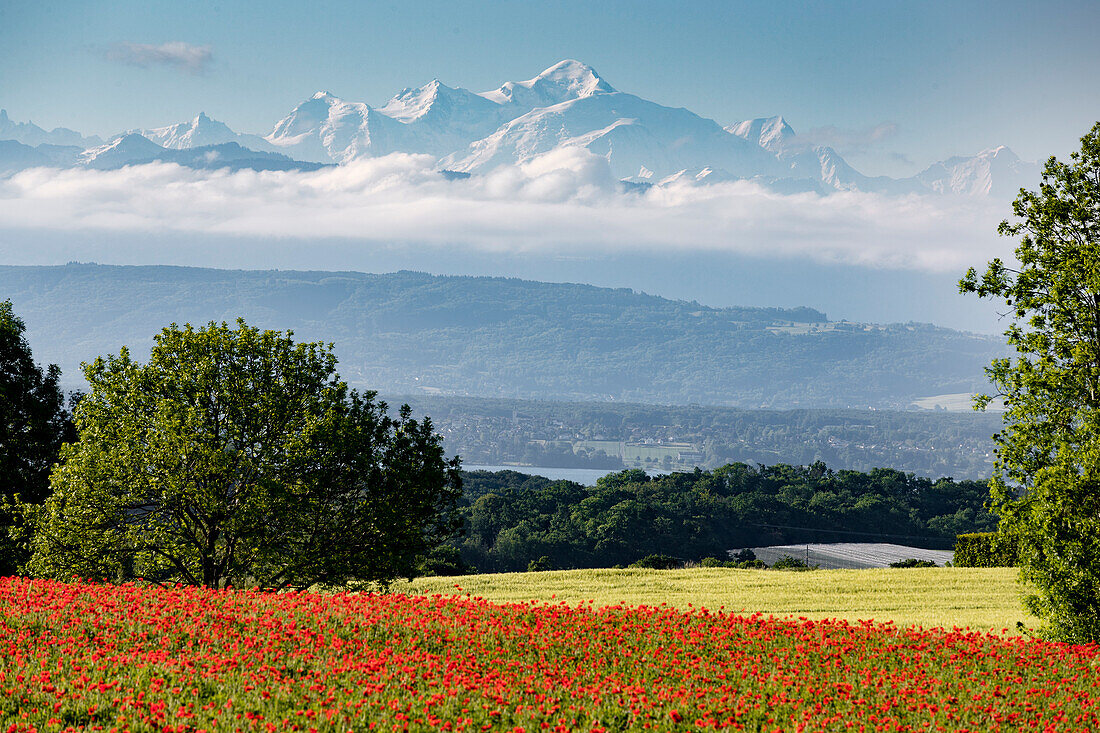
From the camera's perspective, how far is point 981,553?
47.5 meters

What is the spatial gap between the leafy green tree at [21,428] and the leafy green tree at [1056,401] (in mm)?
34971

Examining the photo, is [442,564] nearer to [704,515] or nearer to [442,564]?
[442,564]

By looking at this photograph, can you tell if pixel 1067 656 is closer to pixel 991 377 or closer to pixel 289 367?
pixel 991 377

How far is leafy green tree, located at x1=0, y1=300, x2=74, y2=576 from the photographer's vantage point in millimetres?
36438

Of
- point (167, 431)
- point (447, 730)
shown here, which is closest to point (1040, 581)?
point (447, 730)

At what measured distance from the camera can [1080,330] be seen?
2189 cm

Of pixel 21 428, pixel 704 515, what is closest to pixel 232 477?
pixel 21 428

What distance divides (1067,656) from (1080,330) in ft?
26.2

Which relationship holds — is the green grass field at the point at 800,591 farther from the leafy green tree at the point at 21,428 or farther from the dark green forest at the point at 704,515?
the dark green forest at the point at 704,515

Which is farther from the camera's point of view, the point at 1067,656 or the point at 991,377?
the point at 991,377

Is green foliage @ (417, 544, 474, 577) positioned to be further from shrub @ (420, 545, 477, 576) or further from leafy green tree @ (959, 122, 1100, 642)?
leafy green tree @ (959, 122, 1100, 642)

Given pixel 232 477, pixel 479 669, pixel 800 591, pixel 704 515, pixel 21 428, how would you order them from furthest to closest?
1. pixel 704 515
2. pixel 21 428
3. pixel 800 591
4. pixel 232 477
5. pixel 479 669

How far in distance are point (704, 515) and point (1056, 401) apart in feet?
283

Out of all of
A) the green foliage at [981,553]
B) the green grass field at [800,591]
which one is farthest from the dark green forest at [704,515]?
the green grass field at [800,591]
